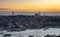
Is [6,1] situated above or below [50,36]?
above

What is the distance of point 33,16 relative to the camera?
7.73 feet

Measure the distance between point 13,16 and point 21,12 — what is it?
170 mm

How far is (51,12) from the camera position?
2.36 m

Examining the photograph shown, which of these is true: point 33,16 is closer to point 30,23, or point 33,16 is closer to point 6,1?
point 30,23

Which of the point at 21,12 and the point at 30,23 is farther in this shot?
the point at 21,12

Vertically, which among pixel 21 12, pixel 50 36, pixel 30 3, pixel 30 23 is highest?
pixel 30 3

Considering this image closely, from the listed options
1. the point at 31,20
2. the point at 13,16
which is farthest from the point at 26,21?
the point at 13,16

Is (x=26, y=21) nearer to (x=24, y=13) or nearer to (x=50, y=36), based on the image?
(x=24, y=13)

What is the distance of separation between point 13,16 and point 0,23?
251mm

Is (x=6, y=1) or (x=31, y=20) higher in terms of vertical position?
(x=6, y=1)

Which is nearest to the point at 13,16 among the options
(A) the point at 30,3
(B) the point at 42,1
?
(A) the point at 30,3

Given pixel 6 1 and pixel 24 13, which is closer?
pixel 6 1

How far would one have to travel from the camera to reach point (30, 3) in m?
2.28

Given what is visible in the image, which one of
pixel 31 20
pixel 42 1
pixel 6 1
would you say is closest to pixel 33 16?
pixel 31 20
